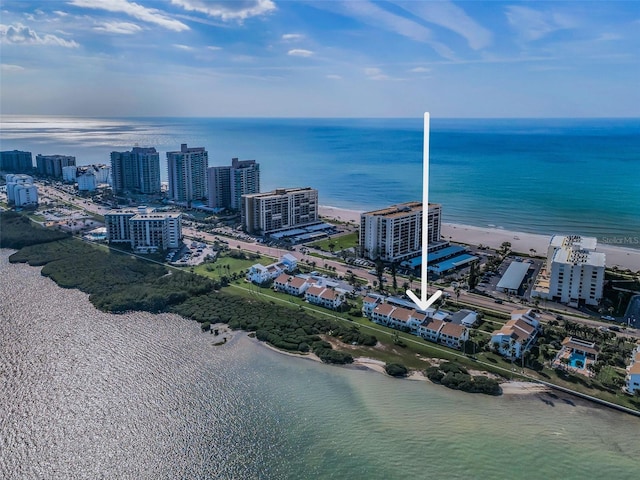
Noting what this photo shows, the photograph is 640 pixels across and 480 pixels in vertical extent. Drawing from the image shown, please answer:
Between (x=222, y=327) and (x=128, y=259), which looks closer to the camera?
(x=222, y=327)

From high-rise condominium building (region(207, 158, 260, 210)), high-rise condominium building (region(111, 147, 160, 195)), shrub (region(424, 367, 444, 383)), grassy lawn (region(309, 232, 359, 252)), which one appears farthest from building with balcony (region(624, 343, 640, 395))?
high-rise condominium building (region(111, 147, 160, 195))

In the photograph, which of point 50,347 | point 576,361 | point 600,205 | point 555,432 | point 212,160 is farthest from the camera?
point 212,160

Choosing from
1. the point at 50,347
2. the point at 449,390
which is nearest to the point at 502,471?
the point at 449,390

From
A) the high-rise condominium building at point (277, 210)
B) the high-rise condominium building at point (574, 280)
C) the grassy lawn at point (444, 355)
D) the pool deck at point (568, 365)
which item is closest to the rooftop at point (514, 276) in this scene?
the high-rise condominium building at point (574, 280)

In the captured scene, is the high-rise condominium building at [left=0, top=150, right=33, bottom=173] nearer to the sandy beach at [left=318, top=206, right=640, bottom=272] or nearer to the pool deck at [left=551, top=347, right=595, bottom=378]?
the sandy beach at [left=318, top=206, right=640, bottom=272]

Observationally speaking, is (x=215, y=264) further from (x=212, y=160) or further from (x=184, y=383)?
(x=212, y=160)

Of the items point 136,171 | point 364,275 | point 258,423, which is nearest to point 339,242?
point 364,275
